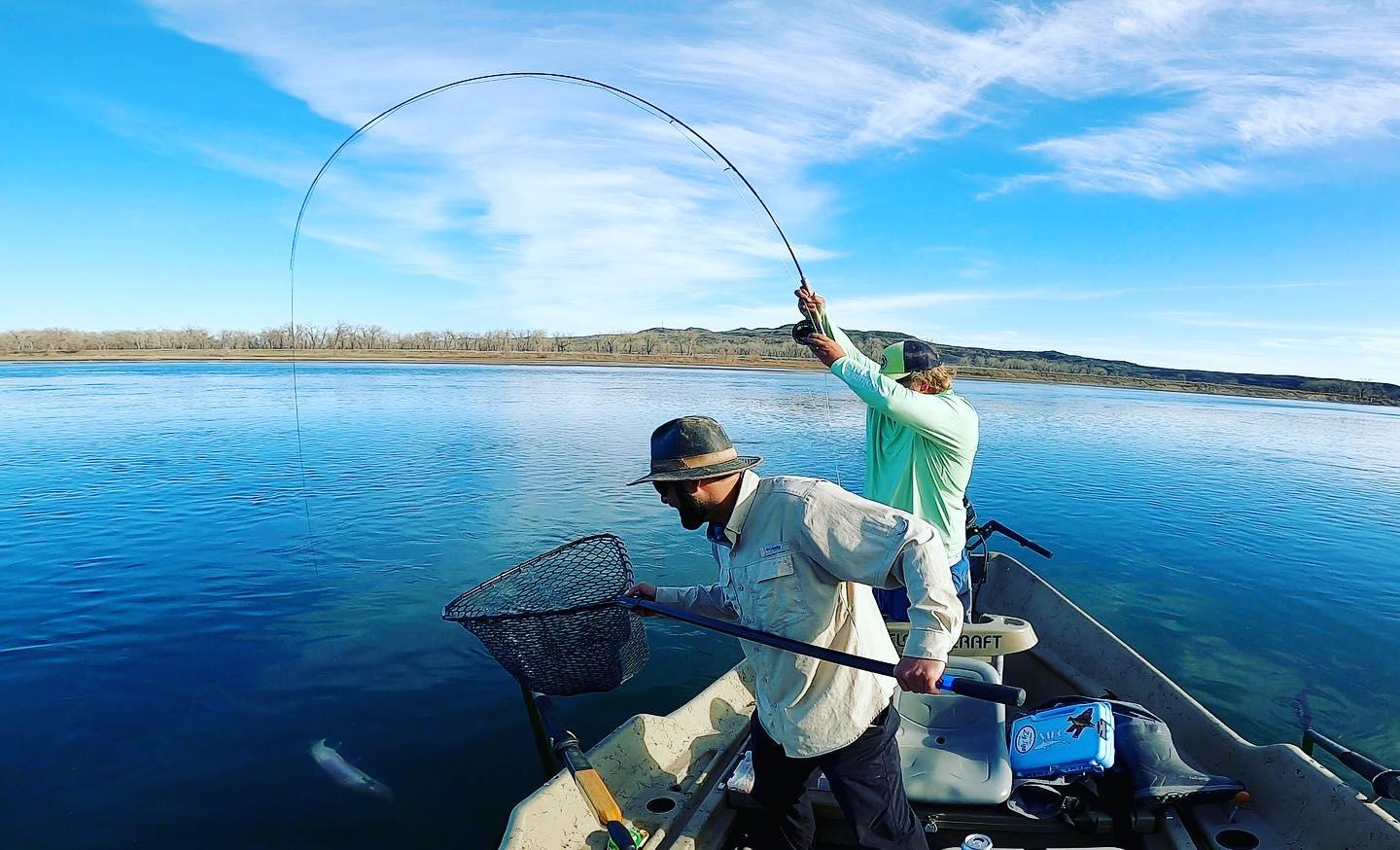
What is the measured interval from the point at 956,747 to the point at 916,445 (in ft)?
5.25

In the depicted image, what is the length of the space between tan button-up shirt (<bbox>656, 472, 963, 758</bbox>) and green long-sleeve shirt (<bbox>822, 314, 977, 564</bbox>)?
1.29 metres

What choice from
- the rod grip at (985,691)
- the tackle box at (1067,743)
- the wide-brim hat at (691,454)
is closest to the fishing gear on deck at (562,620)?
the wide-brim hat at (691,454)

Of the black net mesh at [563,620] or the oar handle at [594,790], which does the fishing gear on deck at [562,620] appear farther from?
the oar handle at [594,790]

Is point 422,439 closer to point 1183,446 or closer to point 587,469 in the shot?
point 587,469

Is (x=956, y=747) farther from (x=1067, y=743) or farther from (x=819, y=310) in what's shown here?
(x=819, y=310)

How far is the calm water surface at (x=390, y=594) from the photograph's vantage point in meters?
5.93

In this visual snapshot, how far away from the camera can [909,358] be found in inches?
177

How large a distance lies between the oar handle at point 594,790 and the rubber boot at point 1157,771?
7.85ft

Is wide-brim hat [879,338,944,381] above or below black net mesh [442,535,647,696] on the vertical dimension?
above

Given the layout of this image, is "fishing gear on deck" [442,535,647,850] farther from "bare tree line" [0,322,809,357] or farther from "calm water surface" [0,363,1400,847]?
"bare tree line" [0,322,809,357]

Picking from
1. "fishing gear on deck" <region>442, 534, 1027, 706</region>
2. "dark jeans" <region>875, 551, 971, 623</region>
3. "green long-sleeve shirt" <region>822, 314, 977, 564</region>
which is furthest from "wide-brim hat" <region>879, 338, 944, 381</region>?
"fishing gear on deck" <region>442, 534, 1027, 706</region>

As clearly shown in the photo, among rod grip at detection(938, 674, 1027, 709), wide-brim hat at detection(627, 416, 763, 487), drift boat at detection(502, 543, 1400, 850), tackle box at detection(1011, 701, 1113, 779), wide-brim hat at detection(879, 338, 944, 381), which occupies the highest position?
wide-brim hat at detection(879, 338, 944, 381)

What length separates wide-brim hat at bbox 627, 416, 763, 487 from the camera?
2803 millimetres

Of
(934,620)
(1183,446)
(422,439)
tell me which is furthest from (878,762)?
(1183,446)
